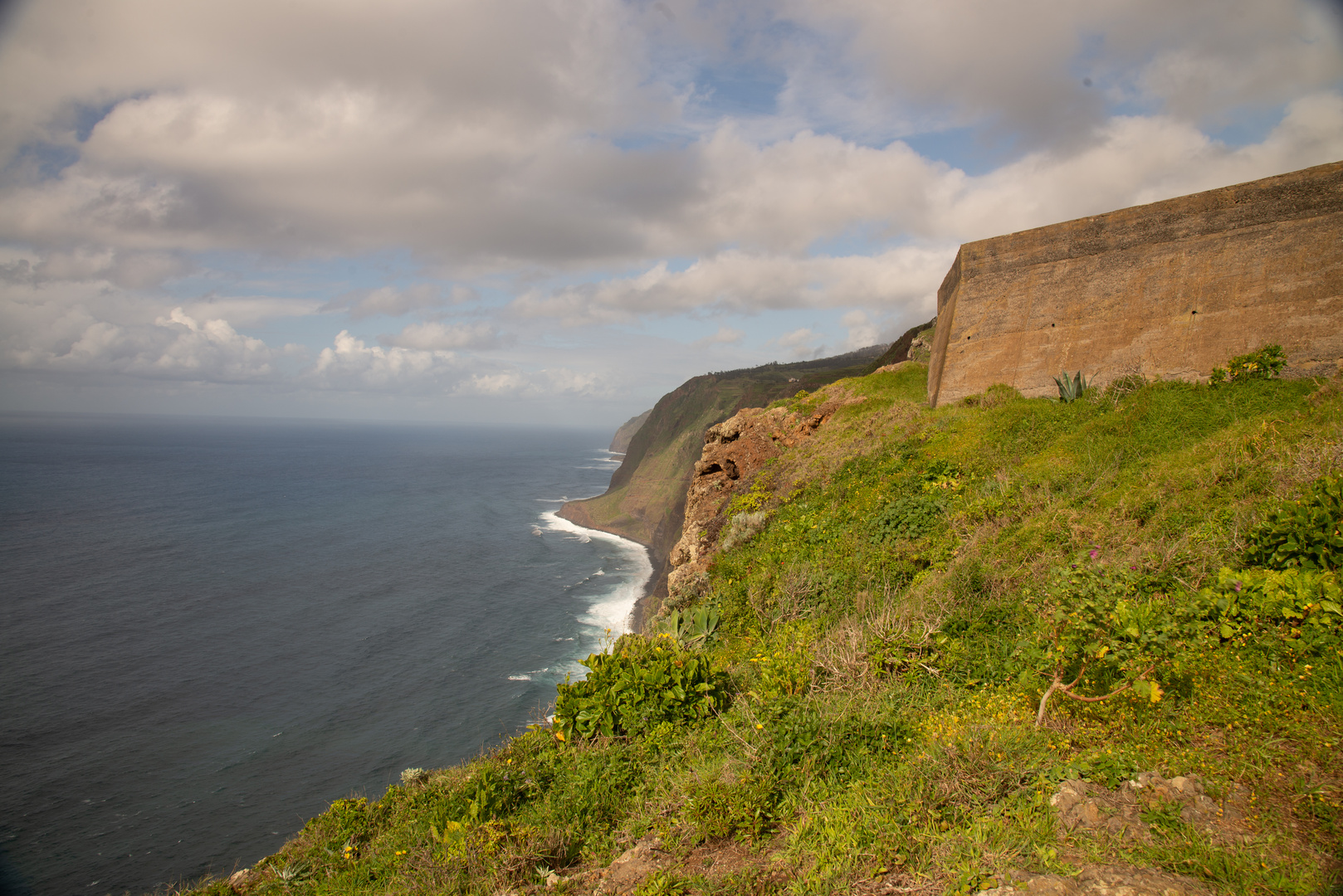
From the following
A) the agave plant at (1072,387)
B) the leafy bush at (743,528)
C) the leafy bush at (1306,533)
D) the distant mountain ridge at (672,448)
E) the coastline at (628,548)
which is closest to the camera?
the leafy bush at (1306,533)

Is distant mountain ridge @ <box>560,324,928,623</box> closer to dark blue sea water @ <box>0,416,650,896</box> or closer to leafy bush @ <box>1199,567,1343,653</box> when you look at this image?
dark blue sea water @ <box>0,416,650,896</box>

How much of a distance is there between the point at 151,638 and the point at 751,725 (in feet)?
137

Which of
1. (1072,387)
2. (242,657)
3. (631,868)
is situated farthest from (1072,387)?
(242,657)

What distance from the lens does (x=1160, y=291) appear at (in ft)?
32.7

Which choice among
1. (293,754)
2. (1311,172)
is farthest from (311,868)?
(293,754)

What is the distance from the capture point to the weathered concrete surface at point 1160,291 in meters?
8.71

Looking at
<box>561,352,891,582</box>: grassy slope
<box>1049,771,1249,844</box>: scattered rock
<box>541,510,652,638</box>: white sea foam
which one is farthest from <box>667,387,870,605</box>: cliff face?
<box>561,352,891,582</box>: grassy slope

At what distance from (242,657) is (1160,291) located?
136ft

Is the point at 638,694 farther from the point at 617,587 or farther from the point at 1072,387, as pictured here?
the point at 617,587

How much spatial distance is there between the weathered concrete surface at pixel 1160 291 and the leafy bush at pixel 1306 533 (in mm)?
6483

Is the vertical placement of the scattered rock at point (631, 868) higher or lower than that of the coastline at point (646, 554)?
higher

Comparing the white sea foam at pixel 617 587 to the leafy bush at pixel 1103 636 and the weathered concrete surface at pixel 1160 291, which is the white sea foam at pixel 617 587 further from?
the leafy bush at pixel 1103 636

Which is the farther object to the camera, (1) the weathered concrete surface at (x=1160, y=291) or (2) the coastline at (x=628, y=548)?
(2) the coastline at (x=628, y=548)

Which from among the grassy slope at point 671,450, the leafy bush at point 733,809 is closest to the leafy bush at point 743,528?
the leafy bush at point 733,809
